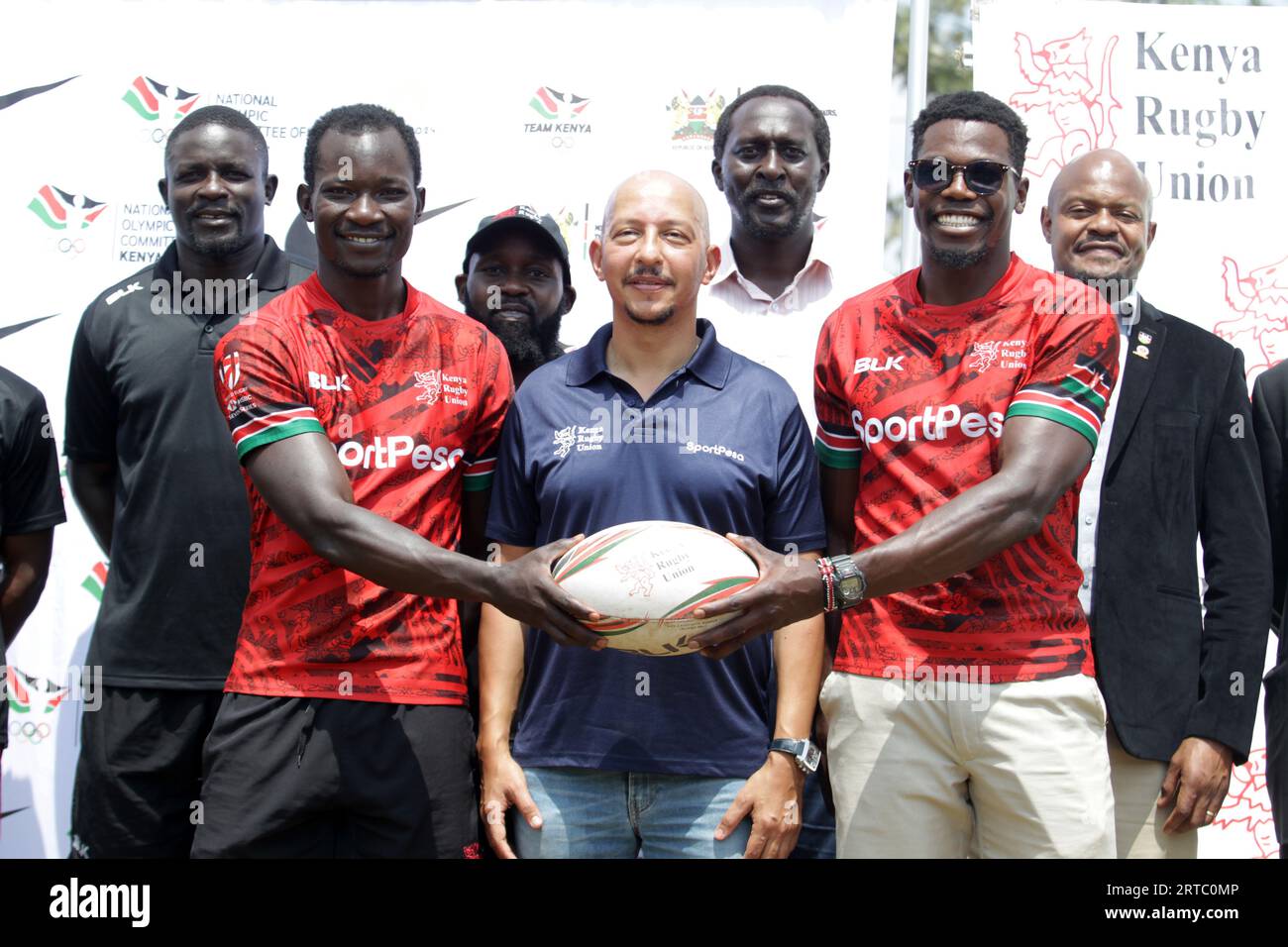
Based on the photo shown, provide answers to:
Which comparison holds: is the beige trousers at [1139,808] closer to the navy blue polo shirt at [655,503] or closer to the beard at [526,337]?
the navy blue polo shirt at [655,503]

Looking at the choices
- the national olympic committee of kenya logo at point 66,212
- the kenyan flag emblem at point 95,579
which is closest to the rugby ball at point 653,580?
the kenyan flag emblem at point 95,579

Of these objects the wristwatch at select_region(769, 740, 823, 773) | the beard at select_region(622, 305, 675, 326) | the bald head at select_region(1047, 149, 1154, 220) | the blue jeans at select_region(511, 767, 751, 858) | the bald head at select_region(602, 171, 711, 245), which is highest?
the bald head at select_region(1047, 149, 1154, 220)

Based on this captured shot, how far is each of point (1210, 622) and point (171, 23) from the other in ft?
14.5

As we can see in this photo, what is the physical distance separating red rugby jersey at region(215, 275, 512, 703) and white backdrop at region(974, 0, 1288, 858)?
2625 mm

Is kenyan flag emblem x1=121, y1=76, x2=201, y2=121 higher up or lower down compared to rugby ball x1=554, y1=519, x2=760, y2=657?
higher up

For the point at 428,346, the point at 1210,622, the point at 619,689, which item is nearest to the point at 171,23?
the point at 428,346

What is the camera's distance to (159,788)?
4.19 metres

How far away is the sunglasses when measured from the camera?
12.5ft

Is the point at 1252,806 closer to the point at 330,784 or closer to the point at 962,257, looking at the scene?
the point at 962,257

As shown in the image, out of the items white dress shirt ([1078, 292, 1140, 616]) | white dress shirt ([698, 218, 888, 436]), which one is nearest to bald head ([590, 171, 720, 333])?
white dress shirt ([698, 218, 888, 436])

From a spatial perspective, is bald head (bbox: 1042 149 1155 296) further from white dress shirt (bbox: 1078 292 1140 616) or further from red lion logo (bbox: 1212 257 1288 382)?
red lion logo (bbox: 1212 257 1288 382)

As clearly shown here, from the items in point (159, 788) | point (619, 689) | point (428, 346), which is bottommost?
point (159, 788)

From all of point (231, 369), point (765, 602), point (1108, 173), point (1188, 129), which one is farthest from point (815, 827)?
point (1188, 129)

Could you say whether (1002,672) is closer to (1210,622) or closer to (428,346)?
(1210,622)
